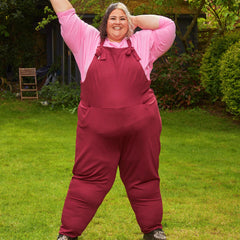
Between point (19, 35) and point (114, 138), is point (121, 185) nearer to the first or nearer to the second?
point (114, 138)

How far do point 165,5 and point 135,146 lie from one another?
30.9 feet

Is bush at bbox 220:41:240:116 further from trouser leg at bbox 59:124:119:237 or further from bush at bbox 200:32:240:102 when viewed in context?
trouser leg at bbox 59:124:119:237

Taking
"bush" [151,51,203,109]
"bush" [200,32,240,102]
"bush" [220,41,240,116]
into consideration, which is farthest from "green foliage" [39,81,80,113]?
"bush" [220,41,240,116]

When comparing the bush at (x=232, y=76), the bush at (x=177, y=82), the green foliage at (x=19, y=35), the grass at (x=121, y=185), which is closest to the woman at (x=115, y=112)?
the grass at (x=121, y=185)

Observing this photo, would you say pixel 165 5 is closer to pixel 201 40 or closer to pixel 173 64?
pixel 173 64

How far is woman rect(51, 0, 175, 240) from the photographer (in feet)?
11.5

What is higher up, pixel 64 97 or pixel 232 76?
pixel 232 76

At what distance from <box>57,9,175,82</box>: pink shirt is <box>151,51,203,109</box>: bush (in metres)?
8.98

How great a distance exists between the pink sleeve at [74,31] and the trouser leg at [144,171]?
2.32 feet

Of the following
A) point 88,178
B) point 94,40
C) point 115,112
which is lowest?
point 88,178

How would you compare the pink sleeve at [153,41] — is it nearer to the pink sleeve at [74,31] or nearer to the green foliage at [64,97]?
the pink sleeve at [74,31]

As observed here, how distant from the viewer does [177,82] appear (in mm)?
12750

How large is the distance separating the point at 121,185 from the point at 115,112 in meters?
2.72

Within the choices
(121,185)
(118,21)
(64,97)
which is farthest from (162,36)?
(64,97)
